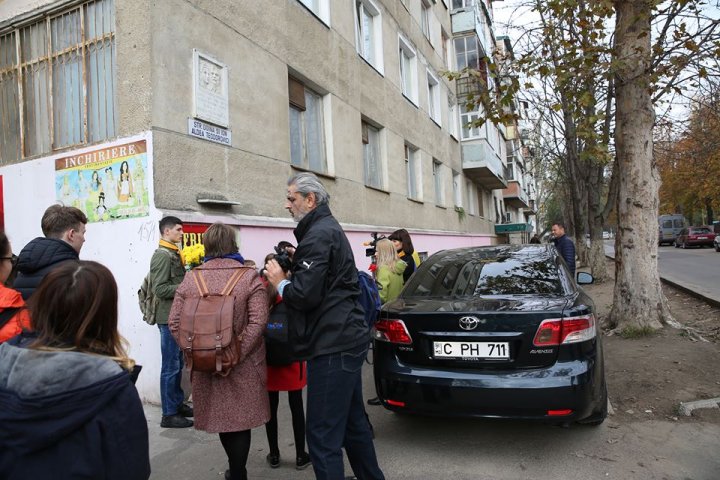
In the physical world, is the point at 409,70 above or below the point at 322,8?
above

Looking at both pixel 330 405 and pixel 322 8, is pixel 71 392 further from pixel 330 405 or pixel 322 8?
pixel 322 8

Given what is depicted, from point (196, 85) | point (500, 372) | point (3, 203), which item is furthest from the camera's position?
point (3, 203)

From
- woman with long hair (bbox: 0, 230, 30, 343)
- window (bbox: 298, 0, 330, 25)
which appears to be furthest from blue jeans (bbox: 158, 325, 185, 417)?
window (bbox: 298, 0, 330, 25)

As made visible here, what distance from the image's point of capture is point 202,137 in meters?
5.73

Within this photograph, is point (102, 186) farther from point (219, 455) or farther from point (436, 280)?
point (436, 280)

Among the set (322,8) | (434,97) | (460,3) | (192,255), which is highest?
(460,3)

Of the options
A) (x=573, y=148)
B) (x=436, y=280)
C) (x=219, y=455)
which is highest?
(x=573, y=148)

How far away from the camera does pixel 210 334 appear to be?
263 centimetres

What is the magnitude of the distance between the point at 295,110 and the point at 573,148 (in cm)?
1182

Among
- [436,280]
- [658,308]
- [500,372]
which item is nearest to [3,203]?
[436,280]

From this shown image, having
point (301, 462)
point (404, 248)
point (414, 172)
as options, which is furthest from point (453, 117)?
point (301, 462)

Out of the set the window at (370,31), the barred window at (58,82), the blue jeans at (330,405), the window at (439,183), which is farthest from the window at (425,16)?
the blue jeans at (330,405)

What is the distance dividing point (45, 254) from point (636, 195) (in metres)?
6.87

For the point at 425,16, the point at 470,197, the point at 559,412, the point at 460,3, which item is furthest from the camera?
the point at 470,197
